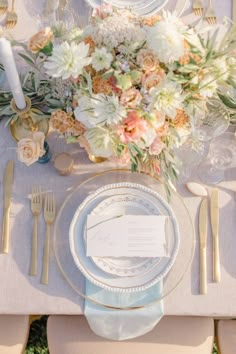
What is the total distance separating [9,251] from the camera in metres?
1.25

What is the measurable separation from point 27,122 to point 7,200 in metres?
0.23

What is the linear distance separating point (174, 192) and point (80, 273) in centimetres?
34

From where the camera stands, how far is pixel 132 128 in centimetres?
94

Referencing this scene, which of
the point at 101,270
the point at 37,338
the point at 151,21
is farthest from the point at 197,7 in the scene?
the point at 37,338

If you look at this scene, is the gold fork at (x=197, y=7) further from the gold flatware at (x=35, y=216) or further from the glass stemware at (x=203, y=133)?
the gold flatware at (x=35, y=216)

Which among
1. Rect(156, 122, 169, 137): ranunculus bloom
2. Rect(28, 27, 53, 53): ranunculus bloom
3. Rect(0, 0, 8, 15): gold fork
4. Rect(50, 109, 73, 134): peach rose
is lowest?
Rect(156, 122, 169, 137): ranunculus bloom

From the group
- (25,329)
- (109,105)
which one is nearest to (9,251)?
(25,329)

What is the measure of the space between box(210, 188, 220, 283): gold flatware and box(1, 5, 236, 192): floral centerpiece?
35 cm

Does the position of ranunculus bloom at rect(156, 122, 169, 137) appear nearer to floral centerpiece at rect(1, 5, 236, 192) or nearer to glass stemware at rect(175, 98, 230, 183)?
floral centerpiece at rect(1, 5, 236, 192)

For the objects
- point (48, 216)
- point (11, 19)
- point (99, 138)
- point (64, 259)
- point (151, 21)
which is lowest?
point (64, 259)

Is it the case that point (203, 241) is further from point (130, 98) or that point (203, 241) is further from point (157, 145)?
point (130, 98)

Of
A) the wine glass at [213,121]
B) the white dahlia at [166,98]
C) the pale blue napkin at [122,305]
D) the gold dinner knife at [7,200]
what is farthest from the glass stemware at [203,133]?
the gold dinner knife at [7,200]

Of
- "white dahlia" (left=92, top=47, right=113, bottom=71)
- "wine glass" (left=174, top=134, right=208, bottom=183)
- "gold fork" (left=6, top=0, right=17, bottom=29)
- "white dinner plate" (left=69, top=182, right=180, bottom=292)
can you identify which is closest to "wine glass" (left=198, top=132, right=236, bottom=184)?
"wine glass" (left=174, top=134, right=208, bottom=183)

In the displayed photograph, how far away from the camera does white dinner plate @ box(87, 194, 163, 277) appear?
1202 millimetres
